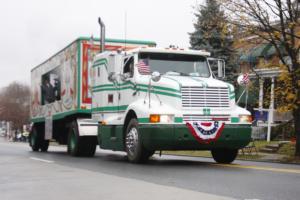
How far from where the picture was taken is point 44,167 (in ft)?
43.6

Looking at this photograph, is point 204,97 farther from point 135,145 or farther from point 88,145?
point 88,145

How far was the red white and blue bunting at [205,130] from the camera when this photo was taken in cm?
1262

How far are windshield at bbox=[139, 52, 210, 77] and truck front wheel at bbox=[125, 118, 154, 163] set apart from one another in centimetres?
153

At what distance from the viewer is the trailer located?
17.8 metres

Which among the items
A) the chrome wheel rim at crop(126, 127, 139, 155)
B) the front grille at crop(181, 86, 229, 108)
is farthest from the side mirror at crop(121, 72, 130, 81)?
the front grille at crop(181, 86, 229, 108)

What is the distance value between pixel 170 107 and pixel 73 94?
6421mm

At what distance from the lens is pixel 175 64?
14.2m

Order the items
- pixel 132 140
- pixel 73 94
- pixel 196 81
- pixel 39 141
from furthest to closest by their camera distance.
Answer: pixel 39 141 → pixel 73 94 → pixel 132 140 → pixel 196 81

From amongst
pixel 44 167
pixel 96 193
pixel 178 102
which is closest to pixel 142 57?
pixel 178 102

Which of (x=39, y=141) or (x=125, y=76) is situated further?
(x=39, y=141)

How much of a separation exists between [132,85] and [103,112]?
7.13 feet

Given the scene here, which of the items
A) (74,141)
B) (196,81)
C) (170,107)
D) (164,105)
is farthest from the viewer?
(74,141)

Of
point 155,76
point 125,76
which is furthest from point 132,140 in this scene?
point 125,76

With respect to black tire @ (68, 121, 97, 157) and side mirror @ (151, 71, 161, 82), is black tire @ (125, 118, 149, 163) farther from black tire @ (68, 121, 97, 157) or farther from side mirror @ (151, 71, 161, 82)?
black tire @ (68, 121, 97, 157)
